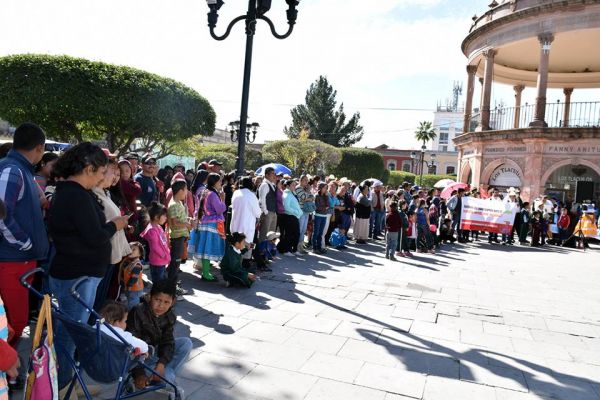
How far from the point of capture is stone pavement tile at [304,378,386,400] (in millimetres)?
3533

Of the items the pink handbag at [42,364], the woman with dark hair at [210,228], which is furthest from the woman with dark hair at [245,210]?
the pink handbag at [42,364]

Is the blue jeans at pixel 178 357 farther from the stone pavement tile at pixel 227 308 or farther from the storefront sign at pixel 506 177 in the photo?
the storefront sign at pixel 506 177

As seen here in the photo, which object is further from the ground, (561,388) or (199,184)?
(199,184)

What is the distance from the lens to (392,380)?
12.8 ft

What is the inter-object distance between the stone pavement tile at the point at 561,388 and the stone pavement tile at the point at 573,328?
6.01 ft

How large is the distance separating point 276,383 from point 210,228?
12.4 feet

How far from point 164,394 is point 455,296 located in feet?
17.1

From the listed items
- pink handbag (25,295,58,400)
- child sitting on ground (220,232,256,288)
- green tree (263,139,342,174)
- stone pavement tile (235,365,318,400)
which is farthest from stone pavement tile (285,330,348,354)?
green tree (263,139,342,174)

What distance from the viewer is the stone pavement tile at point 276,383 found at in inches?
139

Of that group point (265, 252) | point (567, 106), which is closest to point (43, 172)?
point (265, 252)

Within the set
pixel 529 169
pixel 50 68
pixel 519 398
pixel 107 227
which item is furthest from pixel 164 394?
pixel 529 169

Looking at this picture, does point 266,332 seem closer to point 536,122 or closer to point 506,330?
point 506,330

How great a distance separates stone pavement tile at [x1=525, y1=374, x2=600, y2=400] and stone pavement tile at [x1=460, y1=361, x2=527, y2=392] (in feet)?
0.28

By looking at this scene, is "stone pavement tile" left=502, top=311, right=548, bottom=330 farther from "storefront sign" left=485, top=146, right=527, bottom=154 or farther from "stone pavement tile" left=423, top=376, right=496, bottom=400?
"storefront sign" left=485, top=146, right=527, bottom=154
